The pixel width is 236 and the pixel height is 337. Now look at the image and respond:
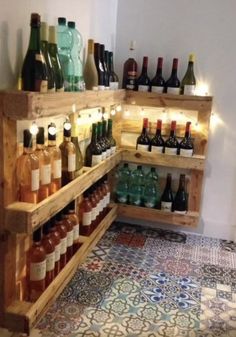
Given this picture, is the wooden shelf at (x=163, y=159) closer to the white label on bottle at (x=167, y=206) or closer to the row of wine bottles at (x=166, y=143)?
the row of wine bottles at (x=166, y=143)

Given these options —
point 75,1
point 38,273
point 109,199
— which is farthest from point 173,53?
point 38,273

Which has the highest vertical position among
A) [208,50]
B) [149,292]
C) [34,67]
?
[208,50]

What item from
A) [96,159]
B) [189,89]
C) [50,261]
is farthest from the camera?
[189,89]

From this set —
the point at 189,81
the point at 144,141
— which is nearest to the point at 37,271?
the point at 144,141

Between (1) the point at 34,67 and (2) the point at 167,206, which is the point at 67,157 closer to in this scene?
(1) the point at 34,67

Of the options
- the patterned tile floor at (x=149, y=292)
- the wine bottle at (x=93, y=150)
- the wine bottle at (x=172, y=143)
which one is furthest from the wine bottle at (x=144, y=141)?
the patterned tile floor at (x=149, y=292)

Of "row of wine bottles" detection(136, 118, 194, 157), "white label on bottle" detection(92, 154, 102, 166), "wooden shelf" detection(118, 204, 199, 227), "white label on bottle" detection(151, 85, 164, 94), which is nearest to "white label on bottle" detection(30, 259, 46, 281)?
"white label on bottle" detection(92, 154, 102, 166)

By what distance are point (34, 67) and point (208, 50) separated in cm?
145

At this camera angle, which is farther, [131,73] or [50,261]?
[131,73]

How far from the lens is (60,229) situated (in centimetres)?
174

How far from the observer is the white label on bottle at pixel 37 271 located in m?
1.54

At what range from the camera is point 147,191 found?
2617mm

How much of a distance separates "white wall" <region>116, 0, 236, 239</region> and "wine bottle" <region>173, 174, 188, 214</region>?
153mm

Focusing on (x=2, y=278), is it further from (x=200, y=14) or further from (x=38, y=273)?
(x=200, y=14)
